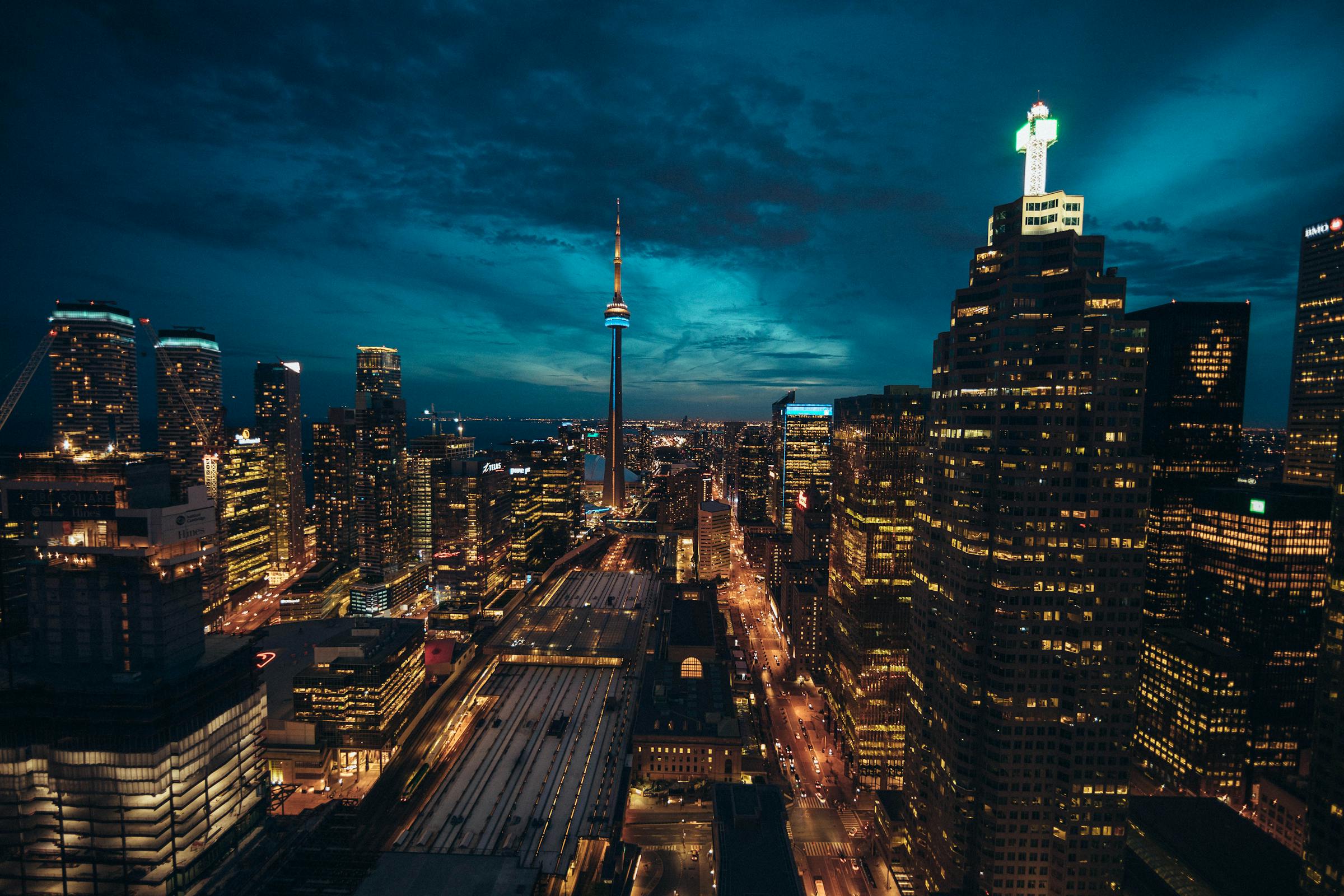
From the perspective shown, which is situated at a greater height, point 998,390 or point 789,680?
point 998,390

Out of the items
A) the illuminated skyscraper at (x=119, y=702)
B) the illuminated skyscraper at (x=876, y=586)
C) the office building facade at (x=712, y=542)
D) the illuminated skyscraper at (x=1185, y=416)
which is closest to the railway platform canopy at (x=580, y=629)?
the office building facade at (x=712, y=542)

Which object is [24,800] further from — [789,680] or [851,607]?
[789,680]

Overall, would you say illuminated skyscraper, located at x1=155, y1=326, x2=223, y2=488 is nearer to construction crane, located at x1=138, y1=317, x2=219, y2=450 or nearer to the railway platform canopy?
construction crane, located at x1=138, y1=317, x2=219, y2=450

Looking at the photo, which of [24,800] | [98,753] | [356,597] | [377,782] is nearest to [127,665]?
[98,753]

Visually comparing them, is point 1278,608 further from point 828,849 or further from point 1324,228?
point 828,849

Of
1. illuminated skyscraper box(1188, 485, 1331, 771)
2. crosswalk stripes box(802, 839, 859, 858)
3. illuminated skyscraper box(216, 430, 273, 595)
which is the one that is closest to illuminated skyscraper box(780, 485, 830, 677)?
crosswalk stripes box(802, 839, 859, 858)

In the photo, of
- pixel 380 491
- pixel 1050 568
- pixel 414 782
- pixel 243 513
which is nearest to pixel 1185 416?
pixel 1050 568
